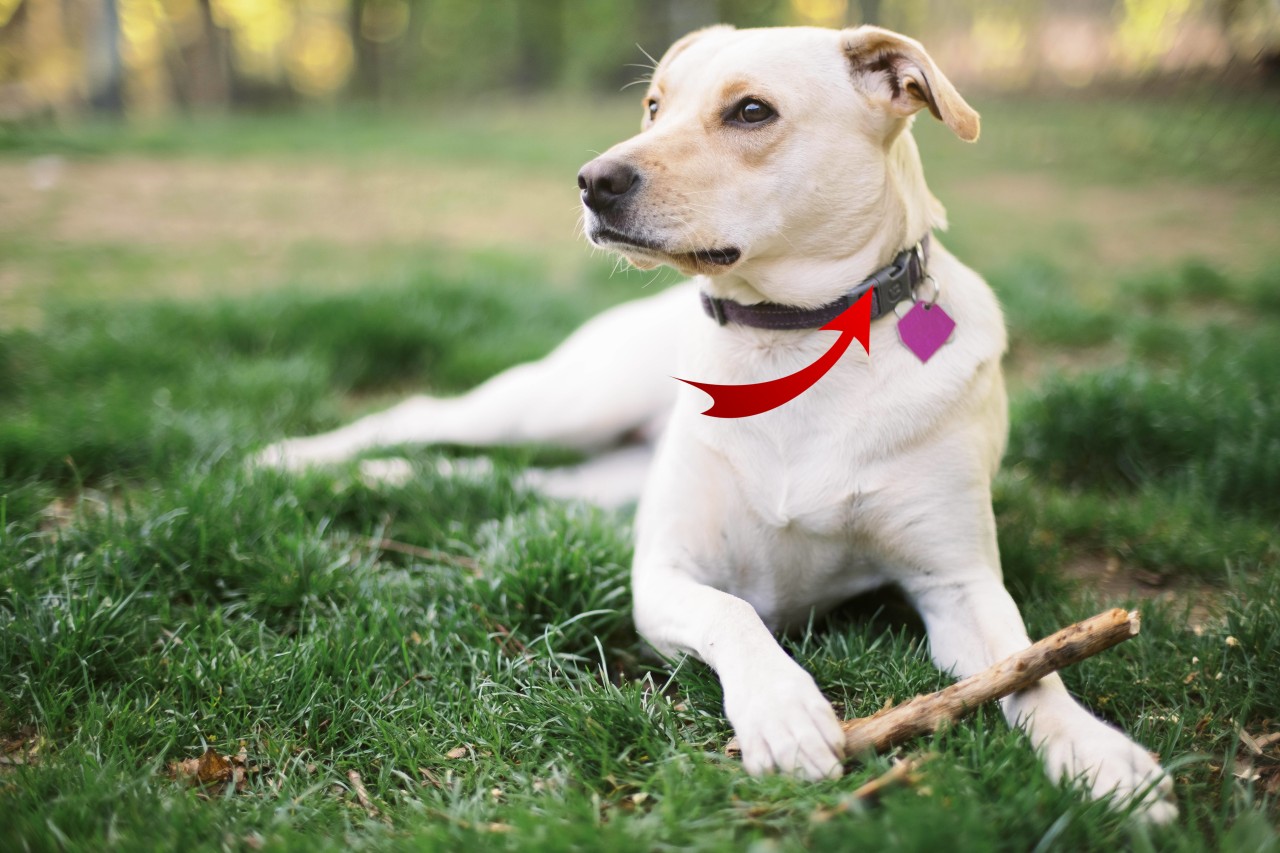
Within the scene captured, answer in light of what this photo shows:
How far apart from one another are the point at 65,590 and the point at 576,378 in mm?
1868

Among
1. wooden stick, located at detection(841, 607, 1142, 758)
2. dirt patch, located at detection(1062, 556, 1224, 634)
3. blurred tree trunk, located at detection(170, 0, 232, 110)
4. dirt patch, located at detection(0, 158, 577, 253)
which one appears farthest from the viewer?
blurred tree trunk, located at detection(170, 0, 232, 110)

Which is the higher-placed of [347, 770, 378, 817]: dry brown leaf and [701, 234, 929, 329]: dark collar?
[701, 234, 929, 329]: dark collar

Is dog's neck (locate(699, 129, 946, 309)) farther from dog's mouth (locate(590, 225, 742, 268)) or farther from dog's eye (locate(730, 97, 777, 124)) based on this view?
dog's eye (locate(730, 97, 777, 124))

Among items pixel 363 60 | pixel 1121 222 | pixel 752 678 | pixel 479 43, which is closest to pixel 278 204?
pixel 1121 222

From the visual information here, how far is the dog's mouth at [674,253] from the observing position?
213 centimetres

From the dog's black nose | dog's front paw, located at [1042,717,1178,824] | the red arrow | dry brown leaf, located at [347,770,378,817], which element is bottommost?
dry brown leaf, located at [347,770,378,817]

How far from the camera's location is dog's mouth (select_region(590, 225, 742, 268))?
2129 millimetres

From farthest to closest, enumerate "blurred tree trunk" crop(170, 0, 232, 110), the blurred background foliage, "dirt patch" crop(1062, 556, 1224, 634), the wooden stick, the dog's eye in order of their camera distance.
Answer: "blurred tree trunk" crop(170, 0, 232, 110), the blurred background foliage, "dirt patch" crop(1062, 556, 1224, 634), the dog's eye, the wooden stick

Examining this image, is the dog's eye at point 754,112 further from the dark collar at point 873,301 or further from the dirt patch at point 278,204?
the dirt patch at point 278,204

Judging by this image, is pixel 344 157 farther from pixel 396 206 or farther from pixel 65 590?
pixel 65 590

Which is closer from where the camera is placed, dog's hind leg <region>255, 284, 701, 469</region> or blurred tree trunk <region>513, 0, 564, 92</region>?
dog's hind leg <region>255, 284, 701, 469</region>

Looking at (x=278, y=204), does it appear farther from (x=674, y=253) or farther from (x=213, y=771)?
(x=213, y=771)

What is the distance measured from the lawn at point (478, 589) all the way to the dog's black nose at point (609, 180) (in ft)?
3.08

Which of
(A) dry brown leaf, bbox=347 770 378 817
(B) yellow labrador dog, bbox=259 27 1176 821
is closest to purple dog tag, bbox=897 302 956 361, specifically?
(B) yellow labrador dog, bbox=259 27 1176 821
